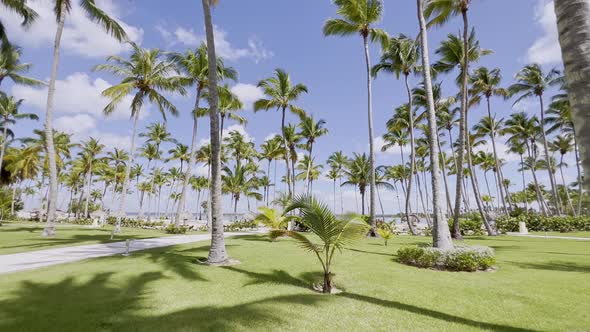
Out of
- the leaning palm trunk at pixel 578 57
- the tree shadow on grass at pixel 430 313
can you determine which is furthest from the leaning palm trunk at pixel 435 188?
the leaning palm trunk at pixel 578 57

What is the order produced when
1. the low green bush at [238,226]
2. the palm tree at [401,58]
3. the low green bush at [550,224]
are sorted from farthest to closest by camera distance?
1. the low green bush at [238,226]
2. the low green bush at [550,224]
3. the palm tree at [401,58]

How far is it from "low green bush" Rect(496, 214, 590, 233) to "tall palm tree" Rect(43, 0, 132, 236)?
113 feet

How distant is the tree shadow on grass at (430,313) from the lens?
15.5ft

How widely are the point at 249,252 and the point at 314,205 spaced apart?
Result: 5897 millimetres

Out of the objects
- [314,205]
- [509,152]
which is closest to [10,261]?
[314,205]

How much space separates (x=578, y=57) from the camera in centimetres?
257

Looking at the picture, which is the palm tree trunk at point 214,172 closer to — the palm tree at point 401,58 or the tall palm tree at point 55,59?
the tall palm tree at point 55,59

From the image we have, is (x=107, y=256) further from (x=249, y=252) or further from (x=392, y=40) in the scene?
(x=392, y=40)

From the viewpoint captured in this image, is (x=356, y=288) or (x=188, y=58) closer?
(x=356, y=288)

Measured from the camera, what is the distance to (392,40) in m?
23.0

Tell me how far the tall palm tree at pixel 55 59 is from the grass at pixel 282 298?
11002 millimetres

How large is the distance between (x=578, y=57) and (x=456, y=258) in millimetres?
7975

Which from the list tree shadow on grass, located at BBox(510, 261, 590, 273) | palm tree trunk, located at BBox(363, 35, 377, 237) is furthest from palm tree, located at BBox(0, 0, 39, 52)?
tree shadow on grass, located at BBox(510, 261, 590, 273)

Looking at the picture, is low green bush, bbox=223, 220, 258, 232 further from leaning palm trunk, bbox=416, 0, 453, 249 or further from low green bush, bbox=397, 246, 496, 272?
low green bush, bbox=397, 246, 496, 272
